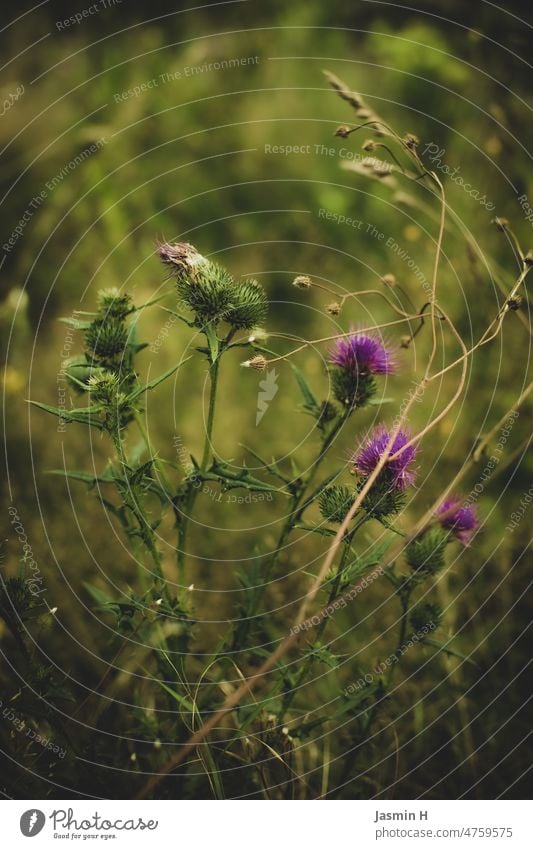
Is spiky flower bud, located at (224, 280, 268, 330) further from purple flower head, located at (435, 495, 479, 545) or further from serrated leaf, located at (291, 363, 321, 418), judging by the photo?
purple flower head, located at (435, 495, 479, 545)

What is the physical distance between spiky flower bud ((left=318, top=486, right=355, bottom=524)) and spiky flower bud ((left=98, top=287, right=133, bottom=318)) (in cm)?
85

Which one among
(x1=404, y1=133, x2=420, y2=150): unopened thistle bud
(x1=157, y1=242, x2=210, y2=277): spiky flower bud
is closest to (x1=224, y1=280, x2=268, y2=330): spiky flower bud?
(x1=157, y1=242, x2=210, y2=277): spiky flower bud

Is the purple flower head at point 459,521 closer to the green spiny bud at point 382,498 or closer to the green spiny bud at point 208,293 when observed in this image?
the green spiny bud at point 382,498

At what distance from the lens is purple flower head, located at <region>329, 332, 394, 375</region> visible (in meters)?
2.13

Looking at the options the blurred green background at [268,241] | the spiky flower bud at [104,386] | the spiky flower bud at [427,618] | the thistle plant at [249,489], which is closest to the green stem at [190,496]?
the thistle plant at [249,489]

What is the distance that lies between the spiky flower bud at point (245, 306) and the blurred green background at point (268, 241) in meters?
1.04

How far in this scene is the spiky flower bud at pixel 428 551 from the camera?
7.16 ft

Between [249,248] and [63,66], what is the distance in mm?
1865

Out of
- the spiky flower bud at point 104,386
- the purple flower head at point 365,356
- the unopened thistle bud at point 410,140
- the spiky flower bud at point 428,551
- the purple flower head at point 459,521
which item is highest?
the unopened thistle bud at point 410,140

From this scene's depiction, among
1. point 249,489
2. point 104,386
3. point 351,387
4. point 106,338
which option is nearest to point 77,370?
point 106,338

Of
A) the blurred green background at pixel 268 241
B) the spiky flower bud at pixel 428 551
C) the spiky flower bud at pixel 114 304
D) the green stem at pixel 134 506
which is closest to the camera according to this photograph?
the green stem at pixel 134 506

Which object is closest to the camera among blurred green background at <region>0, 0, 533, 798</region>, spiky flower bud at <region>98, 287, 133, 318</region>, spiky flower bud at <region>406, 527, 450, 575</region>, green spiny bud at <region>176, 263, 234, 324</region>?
green spiny bud at <region>176, 263, 234, 324</region>
